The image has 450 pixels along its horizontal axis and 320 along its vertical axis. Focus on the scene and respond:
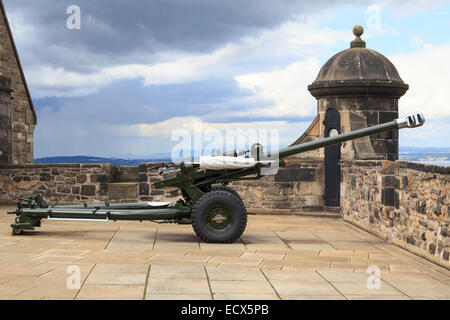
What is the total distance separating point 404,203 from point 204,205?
288cm

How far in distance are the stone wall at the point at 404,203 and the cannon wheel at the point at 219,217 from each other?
2320mm

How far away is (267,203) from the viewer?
40.8 ft

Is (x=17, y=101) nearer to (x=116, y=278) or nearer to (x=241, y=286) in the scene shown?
(x=116, y=278)

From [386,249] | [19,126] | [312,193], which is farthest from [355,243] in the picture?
[19,126]

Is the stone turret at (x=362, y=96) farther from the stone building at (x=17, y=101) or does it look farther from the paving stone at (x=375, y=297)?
the stone building at (x=17, y=101)

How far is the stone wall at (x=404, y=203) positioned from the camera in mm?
6902

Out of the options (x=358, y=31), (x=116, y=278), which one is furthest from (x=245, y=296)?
(x=358, y=31)

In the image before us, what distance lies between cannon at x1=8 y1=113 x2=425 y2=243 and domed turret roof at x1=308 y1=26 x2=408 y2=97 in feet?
13.5

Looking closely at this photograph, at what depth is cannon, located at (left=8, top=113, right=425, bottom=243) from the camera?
8062 millimetres

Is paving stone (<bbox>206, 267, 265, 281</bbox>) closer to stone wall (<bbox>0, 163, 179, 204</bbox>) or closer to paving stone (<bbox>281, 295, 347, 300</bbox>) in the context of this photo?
paving stone (<bbox>281, 295, 347, 300</bbox>)

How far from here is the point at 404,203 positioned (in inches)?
328

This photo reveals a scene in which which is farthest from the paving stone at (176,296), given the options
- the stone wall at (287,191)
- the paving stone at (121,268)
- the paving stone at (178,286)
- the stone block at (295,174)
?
the stone block at (295,174)
